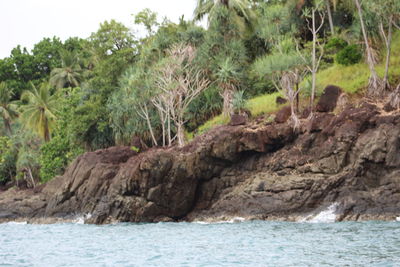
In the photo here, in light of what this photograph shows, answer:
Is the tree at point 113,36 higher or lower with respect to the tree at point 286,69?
higher

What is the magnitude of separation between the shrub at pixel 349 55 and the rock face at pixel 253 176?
8758 mm

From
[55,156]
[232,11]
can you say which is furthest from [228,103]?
[55,156]

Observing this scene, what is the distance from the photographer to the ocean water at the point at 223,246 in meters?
15.0

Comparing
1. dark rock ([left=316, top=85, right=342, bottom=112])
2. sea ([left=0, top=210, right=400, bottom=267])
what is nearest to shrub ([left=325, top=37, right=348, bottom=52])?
dark rock ([left=316, top=85, right=342, bottom=112])

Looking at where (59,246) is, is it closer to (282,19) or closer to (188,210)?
(188,210)

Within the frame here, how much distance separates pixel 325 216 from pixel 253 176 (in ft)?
18.0

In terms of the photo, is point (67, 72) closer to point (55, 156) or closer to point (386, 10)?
point (55, 156)

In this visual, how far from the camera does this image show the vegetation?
1289 inches

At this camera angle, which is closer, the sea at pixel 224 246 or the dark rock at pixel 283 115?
the sea at pixel 224 246

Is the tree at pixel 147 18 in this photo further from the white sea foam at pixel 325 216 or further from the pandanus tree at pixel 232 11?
the white sea foam at pixel 325 216

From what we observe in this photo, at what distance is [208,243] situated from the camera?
19.0 meters

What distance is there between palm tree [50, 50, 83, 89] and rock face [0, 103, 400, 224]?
3663 centimetres

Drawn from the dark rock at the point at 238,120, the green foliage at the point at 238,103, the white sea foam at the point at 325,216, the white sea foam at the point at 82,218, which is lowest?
the white sea foam at the point at 82,218

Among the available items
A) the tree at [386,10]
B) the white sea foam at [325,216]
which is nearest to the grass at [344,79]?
the tree at [386,10]
